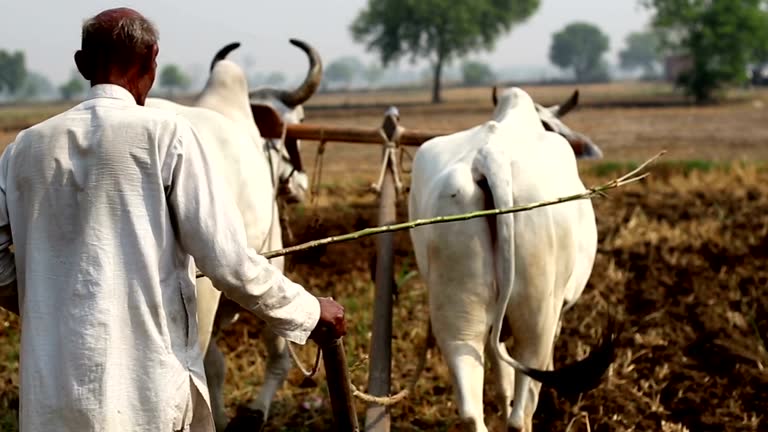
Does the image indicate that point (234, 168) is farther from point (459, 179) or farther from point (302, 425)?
point (302, 425)

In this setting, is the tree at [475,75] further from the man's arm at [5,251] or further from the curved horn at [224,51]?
the man's arm at [5,251]

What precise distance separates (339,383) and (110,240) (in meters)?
0.68

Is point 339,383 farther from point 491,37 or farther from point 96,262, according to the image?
point 491,37

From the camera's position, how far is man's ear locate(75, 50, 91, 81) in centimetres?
227

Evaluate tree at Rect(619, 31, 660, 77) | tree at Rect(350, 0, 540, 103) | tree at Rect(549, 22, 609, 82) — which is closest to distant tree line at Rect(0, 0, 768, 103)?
tree at Rect(350, 0, 540, 103)

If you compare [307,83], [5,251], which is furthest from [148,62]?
[307,83]

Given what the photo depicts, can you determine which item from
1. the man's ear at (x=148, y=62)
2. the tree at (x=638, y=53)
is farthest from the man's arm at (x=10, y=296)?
the tree at (x=638, y=53)

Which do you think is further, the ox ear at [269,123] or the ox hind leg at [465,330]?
the ox ear at [269,123]

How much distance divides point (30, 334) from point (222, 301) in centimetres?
204

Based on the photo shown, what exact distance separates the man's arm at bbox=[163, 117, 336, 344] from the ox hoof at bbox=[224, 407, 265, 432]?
2.24 m

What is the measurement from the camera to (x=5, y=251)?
2.33 meters

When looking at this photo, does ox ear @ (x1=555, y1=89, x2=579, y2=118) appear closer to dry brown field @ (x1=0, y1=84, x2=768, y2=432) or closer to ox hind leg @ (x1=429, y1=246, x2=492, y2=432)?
dry brown field @ (x1=0, y1=84, x2=768, y2=432)

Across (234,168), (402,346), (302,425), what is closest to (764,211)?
(402,346)

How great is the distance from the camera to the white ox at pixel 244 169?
3.99 metres
